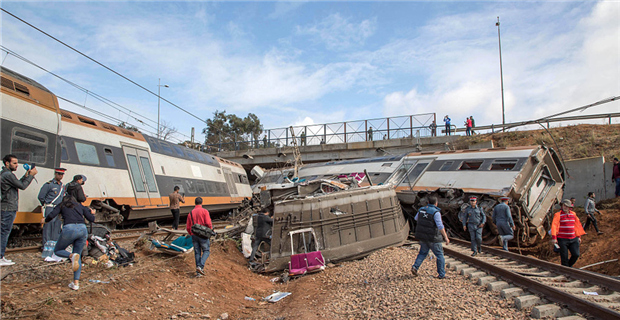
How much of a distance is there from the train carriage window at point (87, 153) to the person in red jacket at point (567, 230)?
41.3 feet

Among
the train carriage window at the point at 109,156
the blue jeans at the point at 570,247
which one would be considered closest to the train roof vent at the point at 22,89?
the train carriage window at the point at 109,156

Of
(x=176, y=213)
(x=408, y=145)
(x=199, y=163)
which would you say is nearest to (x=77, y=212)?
(x=176, y=213)

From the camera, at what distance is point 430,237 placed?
22.6 feet

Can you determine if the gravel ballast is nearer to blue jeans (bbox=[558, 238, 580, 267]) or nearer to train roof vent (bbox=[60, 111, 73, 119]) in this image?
blue jeans (bbox=[558, 238, 580, 267])

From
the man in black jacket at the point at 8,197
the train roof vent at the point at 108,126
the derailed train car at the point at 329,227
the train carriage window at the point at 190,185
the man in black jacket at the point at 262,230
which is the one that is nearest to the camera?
the man in black jacket at the point at 8,197

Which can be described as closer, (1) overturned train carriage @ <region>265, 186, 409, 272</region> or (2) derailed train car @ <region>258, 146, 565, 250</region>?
(1) overturned train carriage @ <region>265, 186, 409, 272</region>

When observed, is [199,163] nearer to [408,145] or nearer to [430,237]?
[430,237]

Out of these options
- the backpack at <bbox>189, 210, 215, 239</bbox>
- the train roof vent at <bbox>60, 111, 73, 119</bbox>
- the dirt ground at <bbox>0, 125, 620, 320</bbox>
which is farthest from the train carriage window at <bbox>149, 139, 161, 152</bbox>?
the backpack at <bbox>189, 210, 215, 239</bbox>

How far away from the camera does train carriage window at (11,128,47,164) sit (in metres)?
8.16

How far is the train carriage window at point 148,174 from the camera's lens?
518 inches

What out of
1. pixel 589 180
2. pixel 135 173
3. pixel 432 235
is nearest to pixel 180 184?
pixel 135 173

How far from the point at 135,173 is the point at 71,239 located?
721cm

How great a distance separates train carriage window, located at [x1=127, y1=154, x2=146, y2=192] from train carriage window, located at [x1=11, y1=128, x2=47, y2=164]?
11.7 ft

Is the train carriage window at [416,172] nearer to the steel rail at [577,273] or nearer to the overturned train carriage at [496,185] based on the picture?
the overturned train carriage at [496,185]
